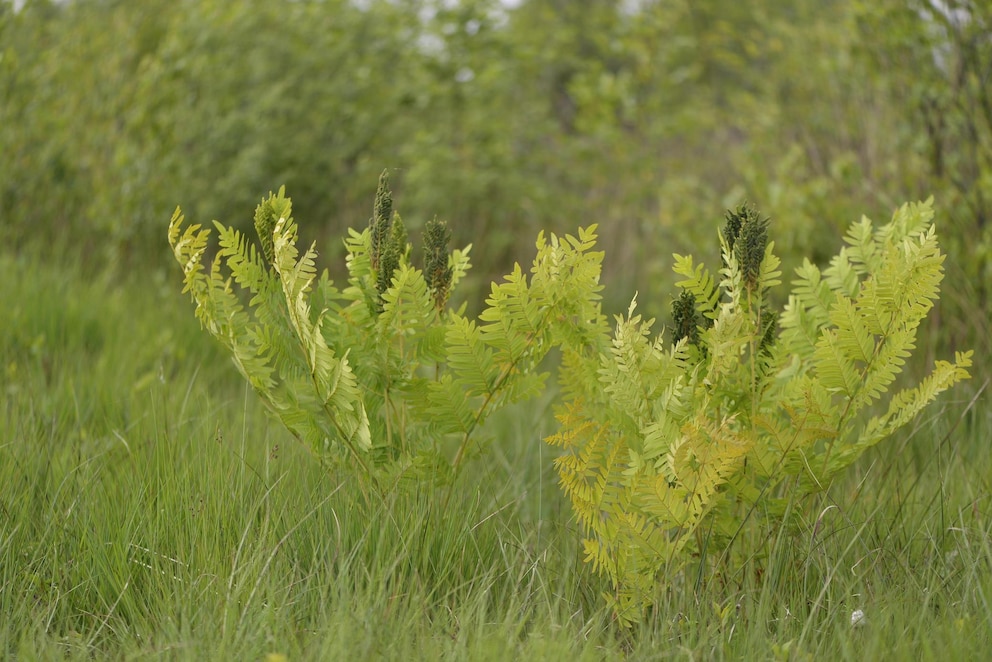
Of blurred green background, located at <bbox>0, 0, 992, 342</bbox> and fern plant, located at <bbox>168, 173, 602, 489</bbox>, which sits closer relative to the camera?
fern plant, located at <bbox>168, 173, 602, 489</bbox>

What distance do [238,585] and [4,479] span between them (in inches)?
36.3

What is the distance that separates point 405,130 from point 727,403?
494cm

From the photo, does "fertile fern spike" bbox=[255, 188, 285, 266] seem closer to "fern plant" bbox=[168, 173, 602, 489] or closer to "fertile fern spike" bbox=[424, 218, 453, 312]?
"fern plant" bbox=[168, 173, 602, 489]

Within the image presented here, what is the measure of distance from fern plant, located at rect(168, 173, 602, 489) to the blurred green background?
284 cm

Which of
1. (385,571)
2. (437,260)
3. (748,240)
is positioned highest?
(748,240)

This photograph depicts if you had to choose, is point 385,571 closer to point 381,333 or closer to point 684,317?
point 381,333

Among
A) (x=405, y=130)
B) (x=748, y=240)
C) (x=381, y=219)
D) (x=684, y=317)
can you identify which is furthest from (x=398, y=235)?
(x=405, y=130)

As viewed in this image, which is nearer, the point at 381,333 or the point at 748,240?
the point at 748,240

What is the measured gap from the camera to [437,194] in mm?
6176

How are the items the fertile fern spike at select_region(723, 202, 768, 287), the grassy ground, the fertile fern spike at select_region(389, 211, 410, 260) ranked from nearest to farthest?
the grassy ground → the fertile fern spike at select_region(723, 202, 768, 287) → the fertile fern spike at select_region(389, 211, 410, 260)

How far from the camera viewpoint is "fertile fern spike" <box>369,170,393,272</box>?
7.18 ft

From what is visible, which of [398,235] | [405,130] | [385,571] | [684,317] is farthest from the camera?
[405,130]

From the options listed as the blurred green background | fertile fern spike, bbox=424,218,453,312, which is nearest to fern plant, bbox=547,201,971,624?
fertile fern spike, bbox=424,218,453,312

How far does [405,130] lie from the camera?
6773mm
